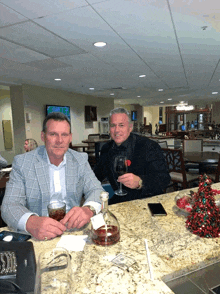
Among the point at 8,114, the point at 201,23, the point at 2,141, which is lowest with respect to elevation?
the point at 2,141

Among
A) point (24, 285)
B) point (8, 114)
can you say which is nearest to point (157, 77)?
point (24, 285)

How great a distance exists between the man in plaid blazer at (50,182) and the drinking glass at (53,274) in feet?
1.53

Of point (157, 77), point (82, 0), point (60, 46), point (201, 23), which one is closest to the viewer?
point (82, 0)

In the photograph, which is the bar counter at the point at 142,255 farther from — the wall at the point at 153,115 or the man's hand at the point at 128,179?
the wall at the point at 153,115

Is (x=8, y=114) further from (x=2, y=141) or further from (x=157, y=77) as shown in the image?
(x=157, y=77)

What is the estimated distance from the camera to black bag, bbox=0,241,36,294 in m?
0.61

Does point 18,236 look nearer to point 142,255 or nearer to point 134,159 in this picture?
point 142,255

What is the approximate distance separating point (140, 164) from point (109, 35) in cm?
193

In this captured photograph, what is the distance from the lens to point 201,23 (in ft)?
8.27

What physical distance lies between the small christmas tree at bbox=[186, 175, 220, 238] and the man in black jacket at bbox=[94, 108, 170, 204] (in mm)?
768

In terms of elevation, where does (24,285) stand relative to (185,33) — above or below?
below

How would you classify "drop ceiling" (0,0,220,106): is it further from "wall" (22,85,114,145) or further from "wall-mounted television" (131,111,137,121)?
"wall-mounted television" (131,111,137,121)

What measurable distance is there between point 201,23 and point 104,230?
8.94 feet

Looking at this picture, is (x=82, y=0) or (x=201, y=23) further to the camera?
(x=201, y=23)
